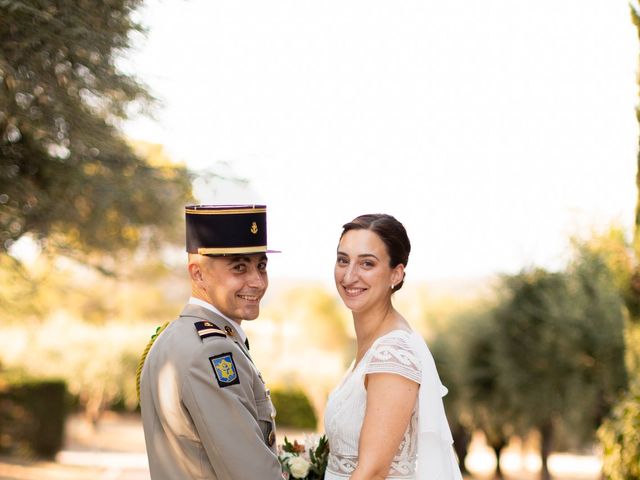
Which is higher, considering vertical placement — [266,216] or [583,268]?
[583,268]

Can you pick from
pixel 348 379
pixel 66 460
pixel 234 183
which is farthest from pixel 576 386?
pixel 348 379

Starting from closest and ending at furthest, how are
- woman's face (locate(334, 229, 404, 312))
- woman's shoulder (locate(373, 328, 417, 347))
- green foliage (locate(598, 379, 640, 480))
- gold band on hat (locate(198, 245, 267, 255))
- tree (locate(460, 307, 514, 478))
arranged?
gold band on hat (locate(198, 245, 267, 255))
woman's shoulder (locate(373, 328, 417, 347))
woman's face (locate(334, 229, 404, 312))
green foliage (locate(598, 379, 640, 480))
tree (locate(460, 307, 514, 478))

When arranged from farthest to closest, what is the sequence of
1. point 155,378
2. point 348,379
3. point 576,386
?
point 576,386, point 348,379, point 155,378

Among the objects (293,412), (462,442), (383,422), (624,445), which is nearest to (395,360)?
(383,422)

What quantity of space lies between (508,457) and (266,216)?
2906 cm

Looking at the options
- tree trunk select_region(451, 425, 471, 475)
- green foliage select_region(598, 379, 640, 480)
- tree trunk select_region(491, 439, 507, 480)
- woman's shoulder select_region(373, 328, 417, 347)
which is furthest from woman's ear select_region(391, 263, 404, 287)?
tree trunk select_region(451, 425, 471, 475)

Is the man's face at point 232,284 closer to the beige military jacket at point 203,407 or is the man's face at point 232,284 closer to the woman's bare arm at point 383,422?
the beige military jacket at point 203,407

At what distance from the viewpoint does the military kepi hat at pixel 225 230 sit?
3230mm

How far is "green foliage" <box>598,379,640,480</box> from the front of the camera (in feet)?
24.2

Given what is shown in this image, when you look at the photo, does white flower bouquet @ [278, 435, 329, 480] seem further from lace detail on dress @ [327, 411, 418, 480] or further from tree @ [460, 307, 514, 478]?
tree @ [460, 307, 514, 478]

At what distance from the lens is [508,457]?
1200 inches

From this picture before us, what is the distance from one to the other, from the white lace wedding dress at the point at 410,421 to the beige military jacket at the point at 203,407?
0.46 meters

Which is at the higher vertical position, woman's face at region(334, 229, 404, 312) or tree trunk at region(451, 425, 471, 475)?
woman's face at region(334, 229, 404, 312)

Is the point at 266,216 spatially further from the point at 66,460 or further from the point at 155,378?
the point at 66,460
